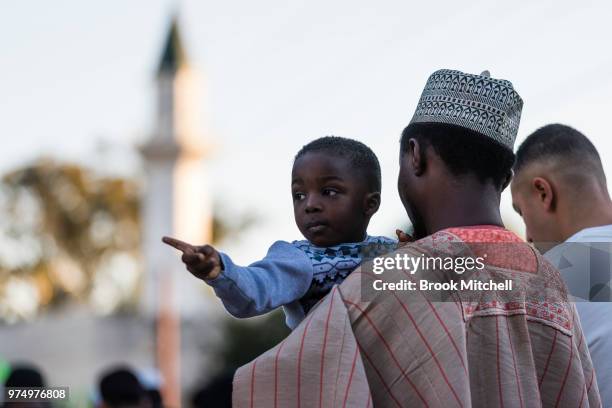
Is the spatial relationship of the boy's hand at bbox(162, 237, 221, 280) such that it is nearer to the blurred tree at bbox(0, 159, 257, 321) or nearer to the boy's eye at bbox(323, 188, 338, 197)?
the boy's eye at bbox(323, 188, 338, 197)

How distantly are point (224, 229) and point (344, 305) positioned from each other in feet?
153

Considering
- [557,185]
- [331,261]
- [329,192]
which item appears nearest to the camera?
[331,261]

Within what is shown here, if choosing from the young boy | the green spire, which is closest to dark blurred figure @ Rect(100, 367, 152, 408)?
the young boy

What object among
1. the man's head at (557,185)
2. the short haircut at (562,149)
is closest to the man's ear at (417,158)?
the man's head at (557,185)

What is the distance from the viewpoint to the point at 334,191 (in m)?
3.66

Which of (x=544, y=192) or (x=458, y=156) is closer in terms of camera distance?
(x=458, y=156)

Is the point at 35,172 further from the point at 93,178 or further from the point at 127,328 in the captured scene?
the point at 127,328

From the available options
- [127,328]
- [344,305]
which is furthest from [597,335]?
[127,328]

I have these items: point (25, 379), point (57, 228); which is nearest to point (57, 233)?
point (57, 228)

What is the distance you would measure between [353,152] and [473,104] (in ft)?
1.46

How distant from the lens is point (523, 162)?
16.3ft

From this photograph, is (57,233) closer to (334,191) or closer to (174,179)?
(174,179)

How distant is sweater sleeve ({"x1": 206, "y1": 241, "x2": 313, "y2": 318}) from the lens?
3.25 m

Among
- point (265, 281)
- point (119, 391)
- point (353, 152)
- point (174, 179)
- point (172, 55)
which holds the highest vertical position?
point (172, 55)
